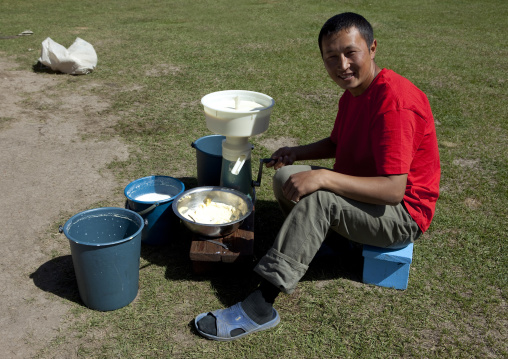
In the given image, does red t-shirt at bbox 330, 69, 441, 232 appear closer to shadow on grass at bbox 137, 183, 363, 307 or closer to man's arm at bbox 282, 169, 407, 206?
man's arm at bbox 282, 169, 407, 206

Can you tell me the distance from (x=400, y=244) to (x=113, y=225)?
1.52 meters

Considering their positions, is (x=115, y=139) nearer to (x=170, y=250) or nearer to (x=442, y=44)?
(x=170, y=250)

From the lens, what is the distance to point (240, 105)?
290 centimetres

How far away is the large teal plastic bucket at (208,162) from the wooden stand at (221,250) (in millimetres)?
631

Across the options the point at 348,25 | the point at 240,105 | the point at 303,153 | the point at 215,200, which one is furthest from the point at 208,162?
the point at 348,25

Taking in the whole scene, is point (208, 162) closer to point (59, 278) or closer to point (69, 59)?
point (59, 278)

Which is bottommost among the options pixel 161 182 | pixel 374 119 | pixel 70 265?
pixel 70 265

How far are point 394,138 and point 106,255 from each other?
1423 mm

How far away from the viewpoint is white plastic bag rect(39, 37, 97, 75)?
19.6ft

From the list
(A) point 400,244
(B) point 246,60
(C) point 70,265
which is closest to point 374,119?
(A) point 400,244

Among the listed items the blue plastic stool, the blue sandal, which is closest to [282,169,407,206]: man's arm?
the blue plastic stool

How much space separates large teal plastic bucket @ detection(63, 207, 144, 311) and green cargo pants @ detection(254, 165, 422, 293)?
2.08 ft

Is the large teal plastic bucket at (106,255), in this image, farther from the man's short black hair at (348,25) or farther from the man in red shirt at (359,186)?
the man's short black hair at (348,25)

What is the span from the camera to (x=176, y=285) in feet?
8.68
